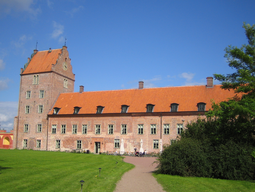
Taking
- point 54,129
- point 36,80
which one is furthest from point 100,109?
point 36,80

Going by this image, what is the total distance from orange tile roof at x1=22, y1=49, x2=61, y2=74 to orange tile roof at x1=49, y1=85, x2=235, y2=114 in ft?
18.1

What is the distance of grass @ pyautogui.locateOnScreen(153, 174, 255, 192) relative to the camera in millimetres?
13734

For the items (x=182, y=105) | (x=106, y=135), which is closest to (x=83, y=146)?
(x=106, y=135)

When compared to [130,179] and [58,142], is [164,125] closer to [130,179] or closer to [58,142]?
[58,142]

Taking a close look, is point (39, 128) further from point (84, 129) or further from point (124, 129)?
point (124, 129)

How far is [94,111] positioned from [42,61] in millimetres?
14407

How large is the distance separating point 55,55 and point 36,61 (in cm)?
380

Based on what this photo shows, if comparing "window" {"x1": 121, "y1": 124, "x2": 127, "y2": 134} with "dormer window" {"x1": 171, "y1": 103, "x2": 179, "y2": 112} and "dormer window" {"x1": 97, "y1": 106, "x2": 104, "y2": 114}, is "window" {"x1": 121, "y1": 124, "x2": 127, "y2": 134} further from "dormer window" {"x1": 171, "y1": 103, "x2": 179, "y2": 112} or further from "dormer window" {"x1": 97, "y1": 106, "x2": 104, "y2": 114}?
"dormer window" {"x1": 171, "y1": 103, "x2": 179, "y2": 112}

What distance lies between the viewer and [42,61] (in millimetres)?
48281

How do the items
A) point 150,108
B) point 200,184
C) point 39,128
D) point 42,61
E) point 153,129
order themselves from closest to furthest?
point 200,184, point 153,129, point 150,108, point 39,128, point 42,61

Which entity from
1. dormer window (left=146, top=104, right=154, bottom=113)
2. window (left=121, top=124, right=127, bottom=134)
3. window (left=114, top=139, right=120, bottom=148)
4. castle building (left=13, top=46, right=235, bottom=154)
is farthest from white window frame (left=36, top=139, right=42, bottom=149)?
dormer window (left=146, top=104, right=154, bottom=113)

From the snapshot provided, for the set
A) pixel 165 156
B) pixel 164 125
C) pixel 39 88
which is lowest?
pixel 165 156

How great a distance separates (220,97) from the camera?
3716cm

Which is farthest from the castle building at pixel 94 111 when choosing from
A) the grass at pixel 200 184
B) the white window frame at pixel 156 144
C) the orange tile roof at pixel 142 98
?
the grass at pixel 200 184
